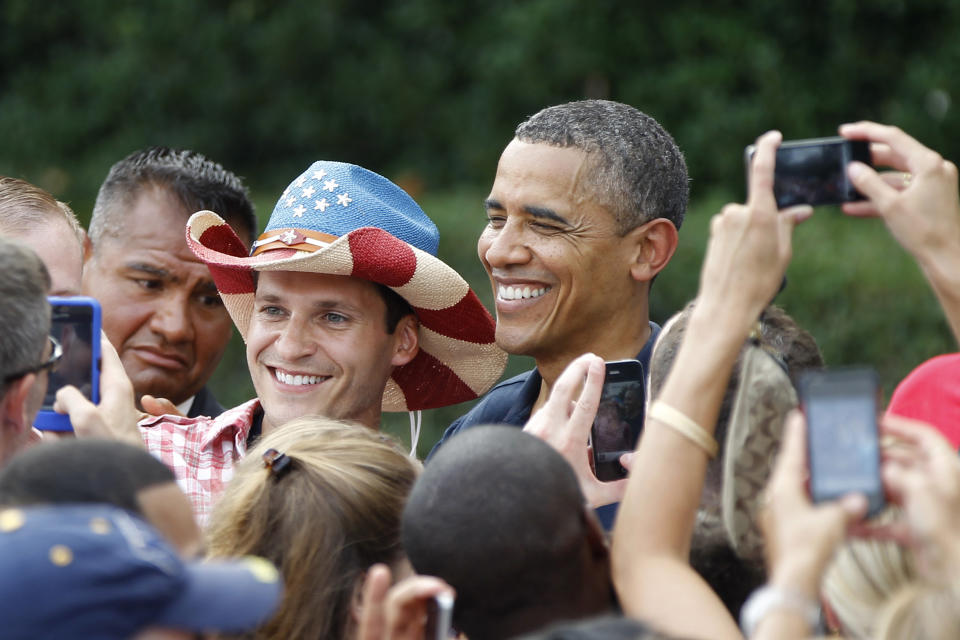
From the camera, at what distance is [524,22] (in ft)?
35.9

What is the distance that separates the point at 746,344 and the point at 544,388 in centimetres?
157

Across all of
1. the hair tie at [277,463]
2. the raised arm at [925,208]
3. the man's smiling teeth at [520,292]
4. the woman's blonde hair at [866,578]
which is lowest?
the hair tie at [277,463]

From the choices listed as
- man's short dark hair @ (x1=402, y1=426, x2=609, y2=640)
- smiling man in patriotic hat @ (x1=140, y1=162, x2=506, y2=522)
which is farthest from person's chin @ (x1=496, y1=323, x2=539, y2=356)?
man's short dark hair @ (x1=402, y1=426, x2=609, y2=640)

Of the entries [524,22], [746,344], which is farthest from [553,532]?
[524,22]

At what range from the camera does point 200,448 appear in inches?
145

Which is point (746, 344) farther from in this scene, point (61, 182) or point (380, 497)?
point (61, 182)

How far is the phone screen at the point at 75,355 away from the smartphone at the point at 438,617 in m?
1.24

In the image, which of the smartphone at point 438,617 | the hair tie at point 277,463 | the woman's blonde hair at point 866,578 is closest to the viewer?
the woman's blonde hair at point 866,578

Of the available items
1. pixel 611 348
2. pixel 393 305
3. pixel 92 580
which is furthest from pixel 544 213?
pixel 92 580

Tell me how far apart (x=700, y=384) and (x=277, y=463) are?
2.91 ft

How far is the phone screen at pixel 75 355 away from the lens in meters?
3.06

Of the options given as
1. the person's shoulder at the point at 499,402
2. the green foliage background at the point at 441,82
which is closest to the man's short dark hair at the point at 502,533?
the person's shoulder at the point at 499,402

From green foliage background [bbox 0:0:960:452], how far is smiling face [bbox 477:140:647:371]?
14.0ft

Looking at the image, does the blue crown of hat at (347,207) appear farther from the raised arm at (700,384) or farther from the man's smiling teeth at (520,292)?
the raised arm at (700,384)
